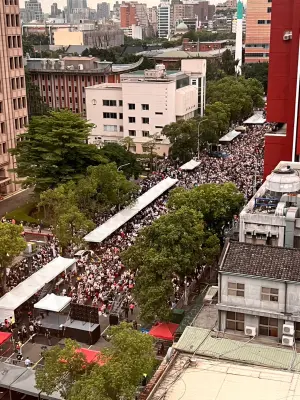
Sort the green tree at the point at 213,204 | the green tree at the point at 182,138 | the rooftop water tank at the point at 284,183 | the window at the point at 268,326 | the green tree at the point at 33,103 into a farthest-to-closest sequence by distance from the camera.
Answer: the green tree at the point at 33,103 < the green tree at the point at 182,138 < the green tree at the point at 213,204 < the rooftop water tank at the point at 284,183 < the window at the point at 268,326

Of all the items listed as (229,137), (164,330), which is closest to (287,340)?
(164,330)

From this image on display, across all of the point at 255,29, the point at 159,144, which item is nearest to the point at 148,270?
the point at 159,144

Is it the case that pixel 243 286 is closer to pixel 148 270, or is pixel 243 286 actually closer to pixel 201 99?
pixel 148 270

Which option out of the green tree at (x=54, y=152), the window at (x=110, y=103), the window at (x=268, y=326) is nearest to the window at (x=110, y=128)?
the window at (x=110, y=103)

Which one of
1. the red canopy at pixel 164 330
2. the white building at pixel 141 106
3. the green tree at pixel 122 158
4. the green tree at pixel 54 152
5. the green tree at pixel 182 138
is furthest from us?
the white building at pixel 141 106

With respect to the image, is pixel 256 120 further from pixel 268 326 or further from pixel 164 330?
pixel 268 326

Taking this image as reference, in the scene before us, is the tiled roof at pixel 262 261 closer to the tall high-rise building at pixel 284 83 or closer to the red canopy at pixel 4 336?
the red canopy at pixel 4 336

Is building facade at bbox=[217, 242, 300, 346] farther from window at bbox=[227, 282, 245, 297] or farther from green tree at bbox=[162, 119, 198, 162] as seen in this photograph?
green tree at bbox=[162, 119, 198, 162]
